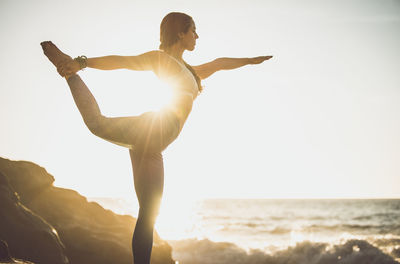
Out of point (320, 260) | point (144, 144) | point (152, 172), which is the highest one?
point (144, 144)

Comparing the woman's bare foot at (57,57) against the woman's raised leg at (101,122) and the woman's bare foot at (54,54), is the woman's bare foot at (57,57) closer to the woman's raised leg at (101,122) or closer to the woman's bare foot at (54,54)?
the woman's bare foot at (54,54)

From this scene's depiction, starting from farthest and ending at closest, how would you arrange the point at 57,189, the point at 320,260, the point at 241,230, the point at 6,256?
the point at 241,230, the point at 320,260, the point at 57,189, the point at 6,256

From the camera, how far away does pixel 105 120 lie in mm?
2602

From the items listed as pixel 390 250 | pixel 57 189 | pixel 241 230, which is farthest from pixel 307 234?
pixel 57 189

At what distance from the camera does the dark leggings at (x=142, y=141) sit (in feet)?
8.57

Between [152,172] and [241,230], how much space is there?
1473 inches

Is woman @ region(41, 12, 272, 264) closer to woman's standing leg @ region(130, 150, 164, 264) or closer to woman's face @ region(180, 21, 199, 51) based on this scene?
woman's standing leg @ region(130, 150, 164, 264)

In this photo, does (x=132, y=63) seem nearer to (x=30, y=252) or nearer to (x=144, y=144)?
(x=144, y=144)

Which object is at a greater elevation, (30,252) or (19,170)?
(19,170)

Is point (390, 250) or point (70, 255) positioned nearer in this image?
point (70, 255)

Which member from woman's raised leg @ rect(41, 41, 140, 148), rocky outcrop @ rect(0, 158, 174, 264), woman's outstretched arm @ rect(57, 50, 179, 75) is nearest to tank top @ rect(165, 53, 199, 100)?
woman's outstretched arm @ rect(57, 50, 179, 75)

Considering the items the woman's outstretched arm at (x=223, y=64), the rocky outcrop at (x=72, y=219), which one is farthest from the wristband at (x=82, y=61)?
the rocky outcrop at (x=72, y=219)

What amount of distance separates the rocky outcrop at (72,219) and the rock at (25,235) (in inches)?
82.4

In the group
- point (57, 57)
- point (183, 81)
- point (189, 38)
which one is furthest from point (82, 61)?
point (189, 38)
